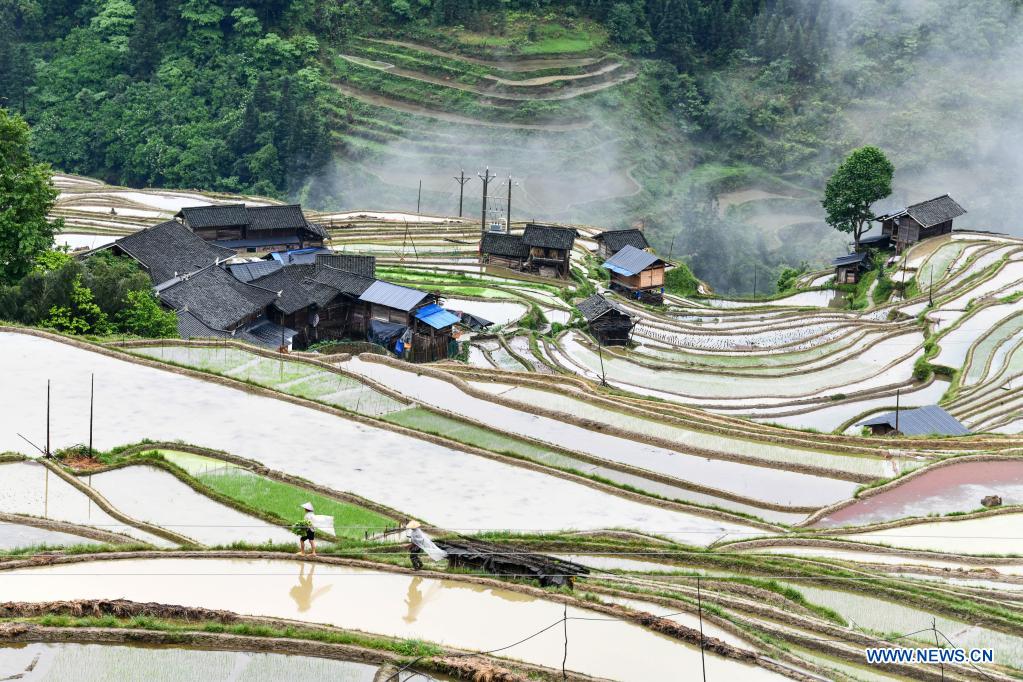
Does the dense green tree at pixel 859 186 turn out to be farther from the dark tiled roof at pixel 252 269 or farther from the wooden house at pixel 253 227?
the dark tiled roof at pixel 252 269

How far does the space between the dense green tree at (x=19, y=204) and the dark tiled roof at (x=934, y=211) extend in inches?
1351

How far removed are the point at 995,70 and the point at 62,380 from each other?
6617 cm

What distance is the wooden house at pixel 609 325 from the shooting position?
131 ft

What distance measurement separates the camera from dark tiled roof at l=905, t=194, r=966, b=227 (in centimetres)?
5097

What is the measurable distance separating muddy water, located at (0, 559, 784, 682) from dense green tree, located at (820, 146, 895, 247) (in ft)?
138

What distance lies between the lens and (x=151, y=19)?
2859 inches

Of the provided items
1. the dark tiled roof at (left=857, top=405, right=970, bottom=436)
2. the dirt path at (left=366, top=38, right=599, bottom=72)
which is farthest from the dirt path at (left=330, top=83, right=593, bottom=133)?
the dark tiled roof at (left=857, top=405, right=970, bottom=436)

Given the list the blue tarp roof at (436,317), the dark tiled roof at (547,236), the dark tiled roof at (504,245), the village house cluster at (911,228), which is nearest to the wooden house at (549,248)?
the dark tiled roof at (547,236)

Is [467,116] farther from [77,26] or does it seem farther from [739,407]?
[739,407]

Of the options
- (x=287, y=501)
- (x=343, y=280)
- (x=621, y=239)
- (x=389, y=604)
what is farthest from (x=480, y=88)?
(x=389, y=604)

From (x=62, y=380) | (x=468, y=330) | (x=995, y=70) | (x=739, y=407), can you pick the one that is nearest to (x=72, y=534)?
(x=62, y=380)

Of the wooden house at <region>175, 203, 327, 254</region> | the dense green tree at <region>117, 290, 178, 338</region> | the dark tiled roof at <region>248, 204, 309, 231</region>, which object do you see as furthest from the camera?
the dark tiled roof at <region>248, 204, 309, 231</region>

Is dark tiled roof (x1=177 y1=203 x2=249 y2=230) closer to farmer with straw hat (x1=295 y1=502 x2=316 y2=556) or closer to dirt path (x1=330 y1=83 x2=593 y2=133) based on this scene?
dirt path (x1=330 y1=83 x2=593 y2=133)

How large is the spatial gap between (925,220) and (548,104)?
84.3 ft
